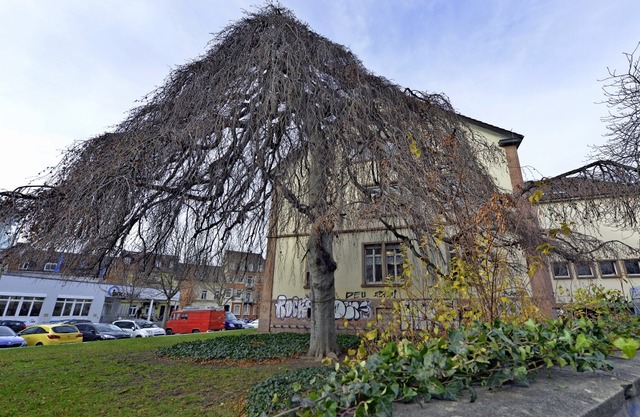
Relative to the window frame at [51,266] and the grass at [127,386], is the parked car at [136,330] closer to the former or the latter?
the grass at [127,386]

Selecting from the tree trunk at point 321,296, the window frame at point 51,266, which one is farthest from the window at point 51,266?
the tree trunk at point 321,296

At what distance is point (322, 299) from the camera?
9.10m

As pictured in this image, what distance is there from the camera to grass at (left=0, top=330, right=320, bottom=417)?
476cm

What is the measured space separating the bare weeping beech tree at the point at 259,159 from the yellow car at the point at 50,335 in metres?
16.7

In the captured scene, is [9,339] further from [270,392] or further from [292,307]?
[270,392]

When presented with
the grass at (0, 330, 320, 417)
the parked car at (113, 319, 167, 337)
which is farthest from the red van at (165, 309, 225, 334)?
the grass at (0, 330, 320, 417)

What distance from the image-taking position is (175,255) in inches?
295

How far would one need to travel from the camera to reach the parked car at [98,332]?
71.6 feet

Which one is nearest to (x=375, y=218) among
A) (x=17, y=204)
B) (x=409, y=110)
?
(x=409, y=110)

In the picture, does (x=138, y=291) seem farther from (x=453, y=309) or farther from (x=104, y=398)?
(x=453, y=309)

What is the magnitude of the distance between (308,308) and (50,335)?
1511 centimetres

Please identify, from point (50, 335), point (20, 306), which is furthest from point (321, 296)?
point (20, 306)

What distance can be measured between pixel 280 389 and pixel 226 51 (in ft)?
24.9

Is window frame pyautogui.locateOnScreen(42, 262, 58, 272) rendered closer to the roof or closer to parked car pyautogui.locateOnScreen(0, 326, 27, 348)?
parked car pyautogui.locateOnScreen(0, 326, 27, 348)
